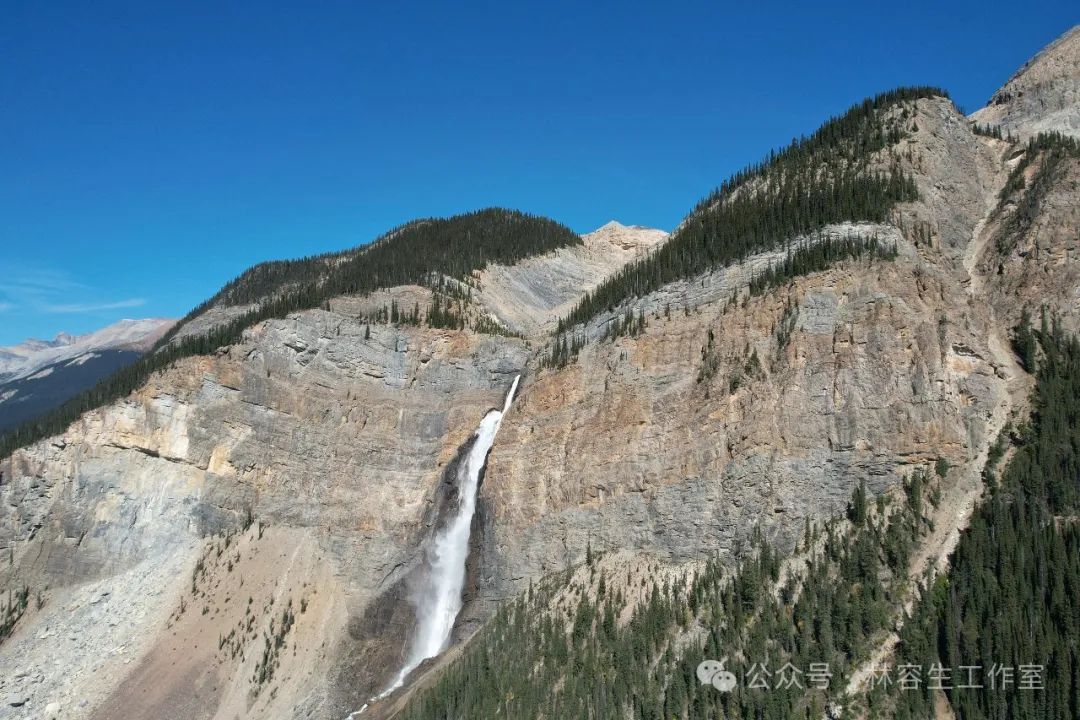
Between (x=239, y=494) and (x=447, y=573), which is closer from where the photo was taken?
(x=447, y=573)

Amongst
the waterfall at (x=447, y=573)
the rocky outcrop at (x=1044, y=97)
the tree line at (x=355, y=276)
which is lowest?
the waterfall at (x=447, y=573)

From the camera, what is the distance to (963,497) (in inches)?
1711

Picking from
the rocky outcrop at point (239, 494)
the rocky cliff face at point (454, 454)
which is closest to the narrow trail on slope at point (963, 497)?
the rocky cliff face at point (454, 454)

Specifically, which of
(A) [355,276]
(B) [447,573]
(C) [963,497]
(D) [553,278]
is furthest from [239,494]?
(D) [553,278]

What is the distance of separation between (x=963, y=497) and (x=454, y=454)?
37507 mm

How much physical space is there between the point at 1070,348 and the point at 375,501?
156ft

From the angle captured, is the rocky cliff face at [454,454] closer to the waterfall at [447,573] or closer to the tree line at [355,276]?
the waterfall at [447,573]

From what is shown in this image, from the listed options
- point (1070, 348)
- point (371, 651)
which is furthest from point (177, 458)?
point (1070, 348)

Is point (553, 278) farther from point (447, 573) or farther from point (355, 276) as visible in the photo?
point (447, 573)

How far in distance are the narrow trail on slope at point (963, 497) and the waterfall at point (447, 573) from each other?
95.4 ft

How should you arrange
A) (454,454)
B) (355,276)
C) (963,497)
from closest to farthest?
(963,497) < (454,454) < (355,276)

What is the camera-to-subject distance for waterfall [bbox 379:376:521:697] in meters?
57.7

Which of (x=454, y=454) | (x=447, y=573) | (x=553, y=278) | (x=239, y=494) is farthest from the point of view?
(x=553, y=278)

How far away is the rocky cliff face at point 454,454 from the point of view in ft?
157
